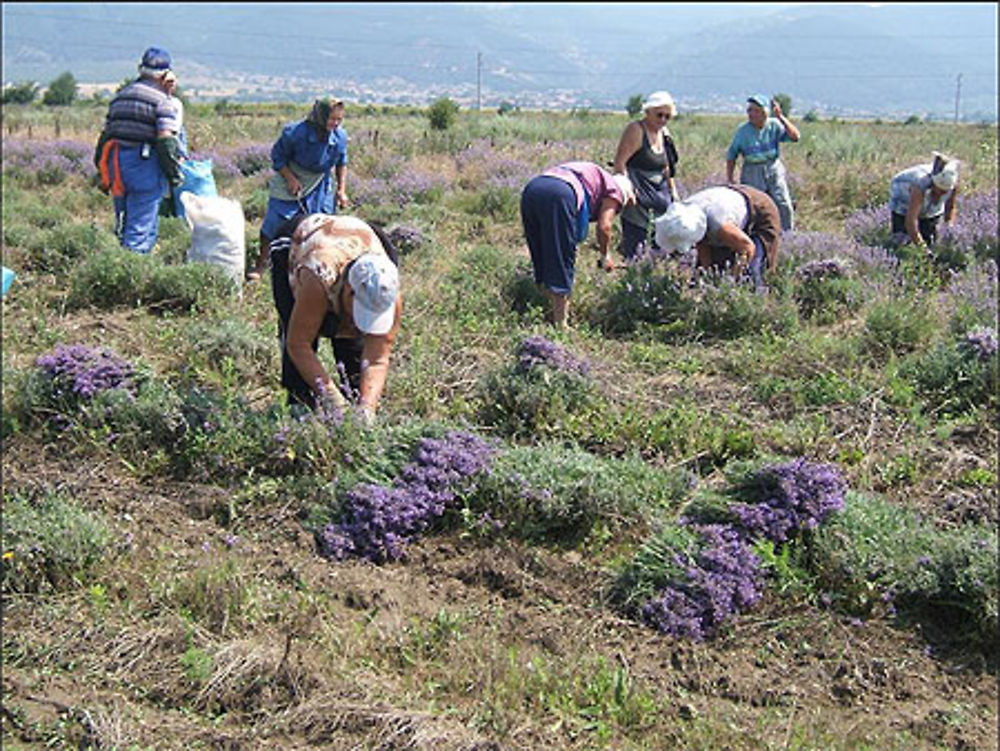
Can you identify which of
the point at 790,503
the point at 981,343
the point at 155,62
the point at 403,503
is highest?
the point at 155,62

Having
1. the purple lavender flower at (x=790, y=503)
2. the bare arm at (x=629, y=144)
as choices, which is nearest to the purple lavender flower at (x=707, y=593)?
the purple lavender flower at (x=790, y=503)

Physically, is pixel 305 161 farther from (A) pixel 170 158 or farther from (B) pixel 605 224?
(B) pixel 605 224

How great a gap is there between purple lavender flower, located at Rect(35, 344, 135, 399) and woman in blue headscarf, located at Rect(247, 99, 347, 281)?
241cm

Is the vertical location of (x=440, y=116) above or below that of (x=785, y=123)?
below

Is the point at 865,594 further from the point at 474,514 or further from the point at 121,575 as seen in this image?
the point at 121,575

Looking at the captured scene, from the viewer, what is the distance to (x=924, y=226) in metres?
8.34

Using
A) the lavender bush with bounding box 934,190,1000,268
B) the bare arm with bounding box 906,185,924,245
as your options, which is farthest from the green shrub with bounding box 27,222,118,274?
the lavender bush with bounding box 934,190,1000,268

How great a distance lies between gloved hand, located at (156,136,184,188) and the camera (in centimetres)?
719

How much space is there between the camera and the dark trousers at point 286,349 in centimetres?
452

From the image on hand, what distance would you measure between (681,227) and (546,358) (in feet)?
4.93

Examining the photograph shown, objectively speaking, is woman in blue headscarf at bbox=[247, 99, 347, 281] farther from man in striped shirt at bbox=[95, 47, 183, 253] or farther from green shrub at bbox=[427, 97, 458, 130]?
green shrub at bbox=[427, 97, 458, 130]

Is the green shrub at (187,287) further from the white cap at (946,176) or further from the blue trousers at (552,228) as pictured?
the white cap at (946,176)

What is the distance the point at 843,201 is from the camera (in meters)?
11.3

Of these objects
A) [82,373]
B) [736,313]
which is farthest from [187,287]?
[736,313]
